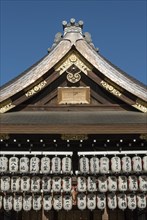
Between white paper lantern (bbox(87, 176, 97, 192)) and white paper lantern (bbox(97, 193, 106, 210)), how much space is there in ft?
0.87

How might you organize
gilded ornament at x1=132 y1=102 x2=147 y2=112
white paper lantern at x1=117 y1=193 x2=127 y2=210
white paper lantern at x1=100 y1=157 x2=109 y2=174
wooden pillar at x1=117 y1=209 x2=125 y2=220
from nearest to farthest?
white paper lantern at x1=117 y1=193 x2=127 y2=210 < white paper lantern at x1=100 y1=157 x2=109 y2=174 < gilded ornament at x1=132 y1=102 x2=147 y2=112 < wooden pillar at x1=117 y1=209 x2=125 y2=220

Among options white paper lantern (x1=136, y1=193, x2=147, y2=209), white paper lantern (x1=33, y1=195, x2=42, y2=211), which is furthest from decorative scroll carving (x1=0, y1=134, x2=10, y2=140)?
white paper lantern (x1=136, y1=193, x2=147, y2=209)

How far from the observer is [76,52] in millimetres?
14297

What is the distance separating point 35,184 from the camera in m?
12.1

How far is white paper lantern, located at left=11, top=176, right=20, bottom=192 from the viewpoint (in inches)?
476

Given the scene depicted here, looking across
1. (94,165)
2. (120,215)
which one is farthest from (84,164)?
(120,215)

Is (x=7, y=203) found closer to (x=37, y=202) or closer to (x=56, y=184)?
(x=37, y=202)

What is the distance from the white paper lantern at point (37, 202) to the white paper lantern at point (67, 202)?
748mm

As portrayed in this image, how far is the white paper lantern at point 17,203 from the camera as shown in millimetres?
11969

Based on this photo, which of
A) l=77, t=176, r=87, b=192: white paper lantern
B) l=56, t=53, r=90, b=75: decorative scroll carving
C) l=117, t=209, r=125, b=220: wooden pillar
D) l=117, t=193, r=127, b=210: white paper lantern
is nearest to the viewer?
l=117, t=193, r=127, b=210: white paper lantern

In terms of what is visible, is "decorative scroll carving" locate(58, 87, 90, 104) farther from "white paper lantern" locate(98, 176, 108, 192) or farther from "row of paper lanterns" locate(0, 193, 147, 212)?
"row of paper lanterns" locate(0, 193, 147, 212)

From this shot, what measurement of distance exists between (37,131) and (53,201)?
7.34ft

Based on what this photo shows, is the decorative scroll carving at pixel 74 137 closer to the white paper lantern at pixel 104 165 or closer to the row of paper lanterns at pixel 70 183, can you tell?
the white paper lantern at pixel 104 165

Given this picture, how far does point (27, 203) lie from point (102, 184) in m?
2.40
